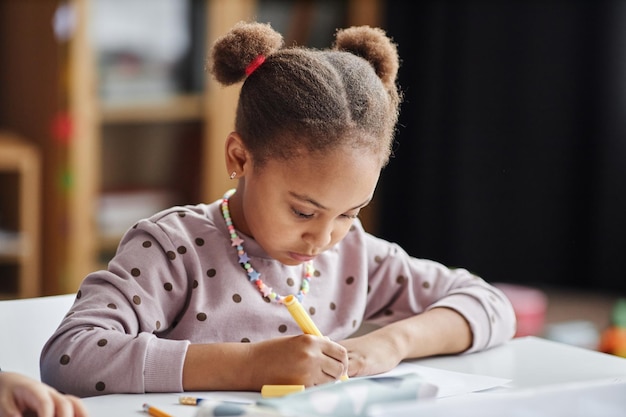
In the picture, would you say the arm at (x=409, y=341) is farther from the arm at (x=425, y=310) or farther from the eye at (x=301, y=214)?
the eye at (x=301, y=214)

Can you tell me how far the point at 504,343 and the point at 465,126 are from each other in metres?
2.21

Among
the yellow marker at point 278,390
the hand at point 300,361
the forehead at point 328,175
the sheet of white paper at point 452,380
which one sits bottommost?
the sheet of white paper at point 452,380

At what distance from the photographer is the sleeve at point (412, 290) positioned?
3.68ft

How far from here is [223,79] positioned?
1033 millimetres

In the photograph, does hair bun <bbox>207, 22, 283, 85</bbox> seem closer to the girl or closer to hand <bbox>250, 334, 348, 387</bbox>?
the girl

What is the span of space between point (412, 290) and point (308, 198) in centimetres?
26

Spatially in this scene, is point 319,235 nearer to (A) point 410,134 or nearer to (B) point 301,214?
(B) point 301,214

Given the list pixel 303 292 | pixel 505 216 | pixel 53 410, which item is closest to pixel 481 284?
pixel 303 292

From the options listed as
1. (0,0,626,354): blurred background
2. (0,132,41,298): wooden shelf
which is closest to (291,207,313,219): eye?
(0,0,626,354): blurred background

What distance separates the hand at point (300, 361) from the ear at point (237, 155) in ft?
0.68

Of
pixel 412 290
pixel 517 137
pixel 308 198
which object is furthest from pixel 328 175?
pixel 517 137

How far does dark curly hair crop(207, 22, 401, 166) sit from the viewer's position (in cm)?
93

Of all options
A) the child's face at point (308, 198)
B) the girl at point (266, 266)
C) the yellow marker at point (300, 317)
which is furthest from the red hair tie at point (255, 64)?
the yellow marker at point (300, 317)

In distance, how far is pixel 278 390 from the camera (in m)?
0.83
